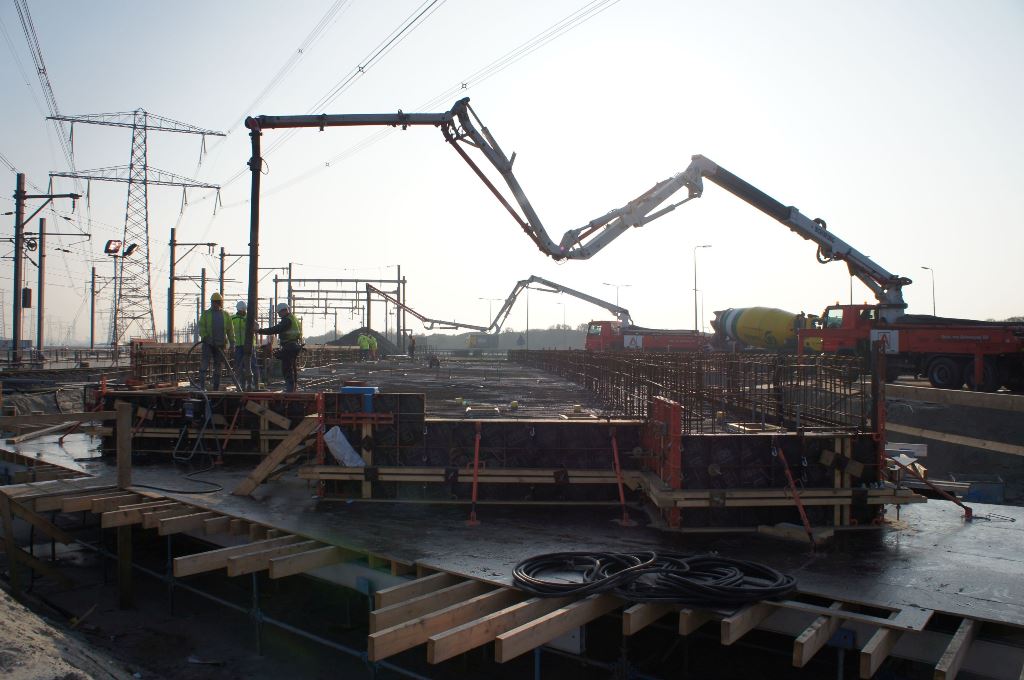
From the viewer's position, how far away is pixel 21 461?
13.6m

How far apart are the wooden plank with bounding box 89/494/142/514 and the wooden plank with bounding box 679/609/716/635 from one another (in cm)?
784

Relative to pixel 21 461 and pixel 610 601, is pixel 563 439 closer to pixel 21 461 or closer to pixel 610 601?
pixel 610 601

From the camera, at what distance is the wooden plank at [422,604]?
5.98 meters

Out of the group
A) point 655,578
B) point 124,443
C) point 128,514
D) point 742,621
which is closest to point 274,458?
point 128,514

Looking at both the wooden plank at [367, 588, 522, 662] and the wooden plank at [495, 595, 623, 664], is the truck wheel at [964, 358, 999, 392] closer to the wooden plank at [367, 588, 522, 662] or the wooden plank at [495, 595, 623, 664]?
the wooden plank at [495, 595, 623, 664]

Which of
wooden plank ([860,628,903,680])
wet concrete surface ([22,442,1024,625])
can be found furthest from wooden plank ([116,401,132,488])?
wooden plank ([860,628,903,680])

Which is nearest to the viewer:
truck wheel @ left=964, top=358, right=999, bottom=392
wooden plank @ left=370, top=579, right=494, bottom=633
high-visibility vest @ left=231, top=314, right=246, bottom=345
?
wooden plank @ left=370, top=579, right=494, bottom=633

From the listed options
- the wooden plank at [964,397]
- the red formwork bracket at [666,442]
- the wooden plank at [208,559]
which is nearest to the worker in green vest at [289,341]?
the wooden plank at [208,559]

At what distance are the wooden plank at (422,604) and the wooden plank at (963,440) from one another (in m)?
17.2

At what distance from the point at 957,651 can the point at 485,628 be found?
337cm

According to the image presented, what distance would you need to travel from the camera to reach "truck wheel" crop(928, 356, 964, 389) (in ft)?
73.9

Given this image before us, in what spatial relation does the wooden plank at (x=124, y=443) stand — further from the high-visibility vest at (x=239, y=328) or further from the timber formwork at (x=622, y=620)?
the high-visibility vest at (x=239, y=328)

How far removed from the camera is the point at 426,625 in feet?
19.0

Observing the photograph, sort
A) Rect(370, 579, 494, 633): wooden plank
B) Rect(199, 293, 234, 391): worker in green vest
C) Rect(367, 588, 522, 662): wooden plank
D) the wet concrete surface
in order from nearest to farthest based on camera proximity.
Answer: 1. Rect(367, 588, 522, 662): wooden plank
2. Rect(370, 579, 494, 633): wooden plank
3. the wet concrete surface
4. Rect(199, 293, 234, 391): worker in green vest
